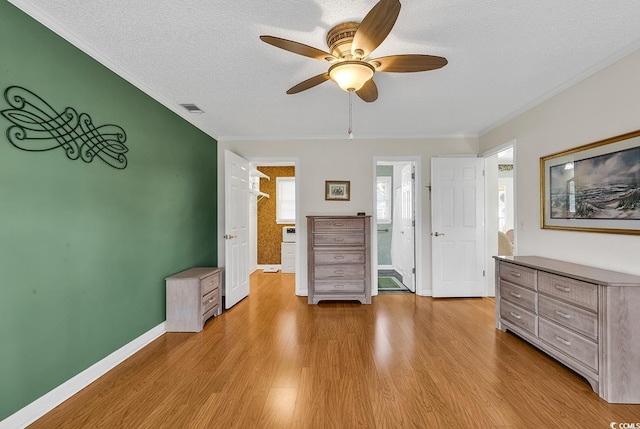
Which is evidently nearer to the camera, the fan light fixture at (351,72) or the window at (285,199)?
the fan light fixture at (351,72)

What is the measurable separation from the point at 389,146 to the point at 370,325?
2706mm

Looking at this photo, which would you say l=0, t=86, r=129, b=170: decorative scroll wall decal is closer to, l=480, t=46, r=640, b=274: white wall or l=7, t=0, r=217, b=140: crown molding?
l=7, t=0, r=217, b=140: crown molding

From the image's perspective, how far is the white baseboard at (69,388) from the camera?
167 centimetres

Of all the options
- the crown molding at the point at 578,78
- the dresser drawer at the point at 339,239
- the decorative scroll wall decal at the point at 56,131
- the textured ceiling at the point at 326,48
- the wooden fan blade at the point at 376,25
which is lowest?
the dresser drawer at the point at 339,239

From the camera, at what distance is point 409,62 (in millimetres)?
1907

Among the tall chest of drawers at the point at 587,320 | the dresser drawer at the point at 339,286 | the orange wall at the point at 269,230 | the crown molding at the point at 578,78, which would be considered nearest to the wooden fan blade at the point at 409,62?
the crown molding at the point at 578,78

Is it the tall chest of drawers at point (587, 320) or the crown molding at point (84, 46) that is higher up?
the crown molding at point (84, 46)

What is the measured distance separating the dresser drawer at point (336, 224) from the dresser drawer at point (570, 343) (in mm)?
2231

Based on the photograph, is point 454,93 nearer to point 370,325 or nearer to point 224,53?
point 224,53

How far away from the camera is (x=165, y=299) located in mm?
3094

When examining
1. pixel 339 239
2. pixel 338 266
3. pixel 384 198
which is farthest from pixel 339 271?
pixel 384 198

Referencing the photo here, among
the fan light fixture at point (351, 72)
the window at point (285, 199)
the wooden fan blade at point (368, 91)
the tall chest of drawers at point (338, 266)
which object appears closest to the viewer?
the fan light fixture at point (351, 72)

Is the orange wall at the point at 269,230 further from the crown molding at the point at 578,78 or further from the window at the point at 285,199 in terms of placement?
the crown molding at the point at 578,78

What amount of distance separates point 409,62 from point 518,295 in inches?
94.7
